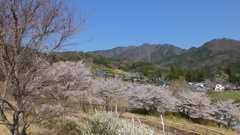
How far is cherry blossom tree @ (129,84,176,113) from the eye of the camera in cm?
2073

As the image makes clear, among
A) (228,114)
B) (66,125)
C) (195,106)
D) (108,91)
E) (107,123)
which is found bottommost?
(228,114)

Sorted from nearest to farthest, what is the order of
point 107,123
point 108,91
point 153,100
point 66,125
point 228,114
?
1. point 107,123
2. point 66,125
3. point 228,114
4. point 108,91
5. point 153,100

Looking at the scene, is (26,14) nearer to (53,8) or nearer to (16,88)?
(53,8)

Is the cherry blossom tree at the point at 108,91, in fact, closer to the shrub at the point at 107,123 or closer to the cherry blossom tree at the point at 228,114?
the cherry blossom tree at the point at 228,114

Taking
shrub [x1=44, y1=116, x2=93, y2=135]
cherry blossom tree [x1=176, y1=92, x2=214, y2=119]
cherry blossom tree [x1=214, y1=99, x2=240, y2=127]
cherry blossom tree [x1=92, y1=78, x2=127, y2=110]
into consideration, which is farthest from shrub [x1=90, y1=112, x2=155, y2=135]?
cherry blossom tree [x1=214, y1=99, x2=240, y2=127]

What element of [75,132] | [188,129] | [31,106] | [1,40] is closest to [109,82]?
[188,129]

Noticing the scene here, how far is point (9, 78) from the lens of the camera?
4152mm

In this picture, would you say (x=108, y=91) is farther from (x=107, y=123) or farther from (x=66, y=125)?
(x=107, y=123)

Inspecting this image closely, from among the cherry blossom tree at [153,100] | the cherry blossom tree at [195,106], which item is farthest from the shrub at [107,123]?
the cherry blossom tree at [195,106]

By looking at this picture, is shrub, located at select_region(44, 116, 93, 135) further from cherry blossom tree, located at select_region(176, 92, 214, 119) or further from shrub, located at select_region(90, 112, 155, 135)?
cherry blossom tree, located at select_region(176, 92, 214, 119)

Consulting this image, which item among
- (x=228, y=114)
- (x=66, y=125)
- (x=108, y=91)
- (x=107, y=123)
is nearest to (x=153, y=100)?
(x=108, y=91)

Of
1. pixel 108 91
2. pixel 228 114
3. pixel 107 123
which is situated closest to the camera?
pixel 107 123

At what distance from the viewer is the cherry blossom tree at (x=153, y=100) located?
2073 centimetres

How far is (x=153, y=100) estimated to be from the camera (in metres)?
21.2
